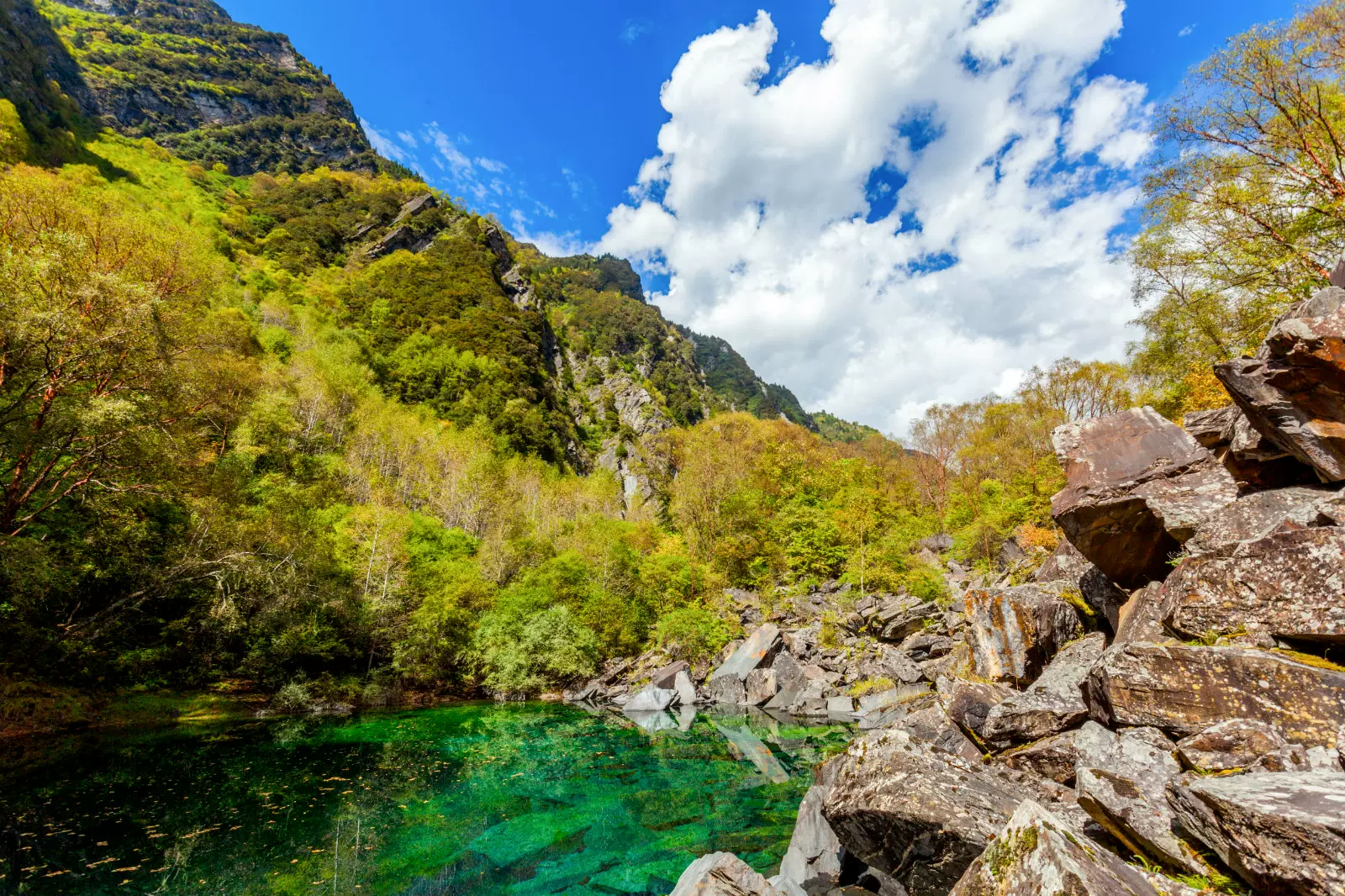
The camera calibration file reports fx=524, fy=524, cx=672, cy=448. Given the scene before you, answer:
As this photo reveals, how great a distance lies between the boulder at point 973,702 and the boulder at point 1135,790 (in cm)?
422

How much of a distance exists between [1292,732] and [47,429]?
28244 millimetres

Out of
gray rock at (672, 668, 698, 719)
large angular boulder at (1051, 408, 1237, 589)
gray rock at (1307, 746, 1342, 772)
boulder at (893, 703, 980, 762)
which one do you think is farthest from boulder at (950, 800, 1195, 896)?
gray rock at (672, 668, 698, 719)

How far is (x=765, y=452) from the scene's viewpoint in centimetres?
5653

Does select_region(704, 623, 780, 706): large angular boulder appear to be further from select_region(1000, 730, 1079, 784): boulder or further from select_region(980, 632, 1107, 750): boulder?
select_region(1000, 730, 1079, 784): boulder

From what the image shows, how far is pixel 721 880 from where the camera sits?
6.66 m

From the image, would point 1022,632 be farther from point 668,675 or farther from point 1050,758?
point 668,675

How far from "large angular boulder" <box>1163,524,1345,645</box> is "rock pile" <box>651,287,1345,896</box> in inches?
1.0

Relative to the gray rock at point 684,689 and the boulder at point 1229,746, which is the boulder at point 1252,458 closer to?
the boulder at point 1229,746

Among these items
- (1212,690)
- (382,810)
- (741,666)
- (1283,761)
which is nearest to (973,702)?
(1212,690)

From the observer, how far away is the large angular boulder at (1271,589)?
20.8 ft

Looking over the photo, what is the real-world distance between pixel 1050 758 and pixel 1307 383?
6.71 m

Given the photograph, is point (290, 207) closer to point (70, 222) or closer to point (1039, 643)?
point (70, 222)

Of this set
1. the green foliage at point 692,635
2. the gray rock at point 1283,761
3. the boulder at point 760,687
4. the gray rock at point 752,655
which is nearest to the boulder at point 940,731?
the gray rock at point 1283,761

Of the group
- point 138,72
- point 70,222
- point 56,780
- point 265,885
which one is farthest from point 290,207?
point 265,885
